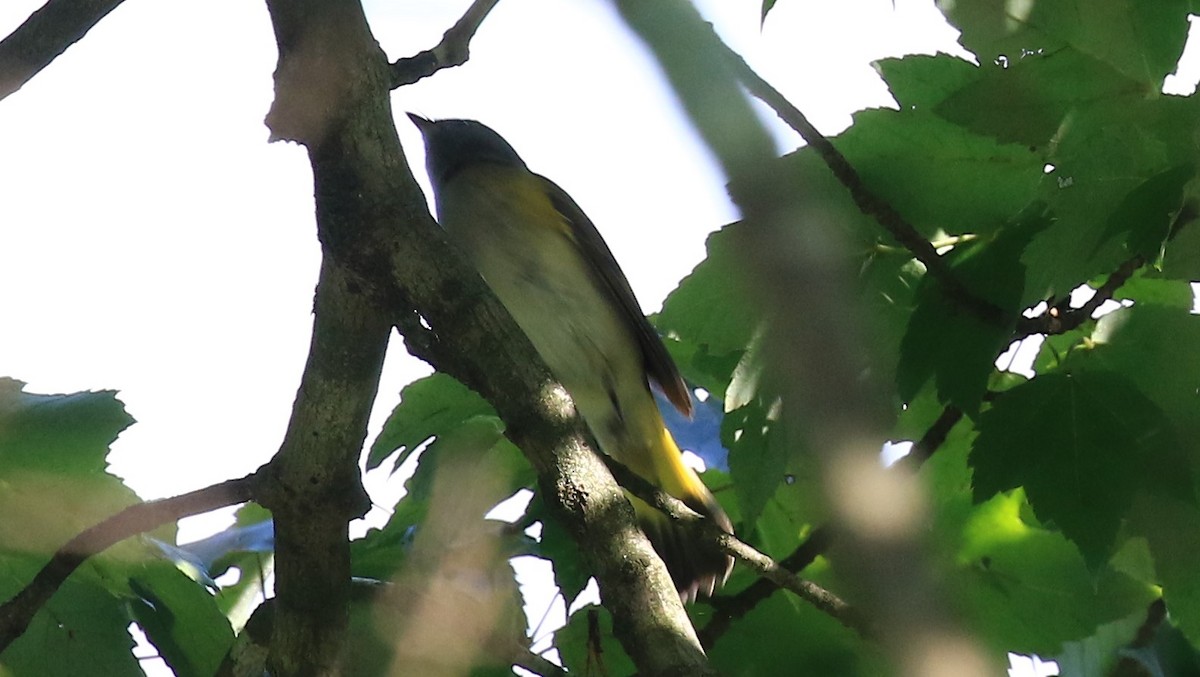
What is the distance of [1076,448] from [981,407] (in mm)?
197

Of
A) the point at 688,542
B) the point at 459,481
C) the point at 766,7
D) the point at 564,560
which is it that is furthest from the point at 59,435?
the point at 688,542

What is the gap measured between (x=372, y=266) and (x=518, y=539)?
80 cm

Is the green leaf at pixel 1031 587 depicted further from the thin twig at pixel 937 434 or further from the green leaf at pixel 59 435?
the green leaf at pixel 59 435

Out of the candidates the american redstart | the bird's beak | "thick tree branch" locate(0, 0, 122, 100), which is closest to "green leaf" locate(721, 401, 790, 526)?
"thick tree branch" locate(0, 0, 122, 100)

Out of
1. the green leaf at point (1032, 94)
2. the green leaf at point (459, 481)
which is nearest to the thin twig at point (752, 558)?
the green leaf at point (459, 481)

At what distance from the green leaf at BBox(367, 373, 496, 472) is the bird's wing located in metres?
0.75

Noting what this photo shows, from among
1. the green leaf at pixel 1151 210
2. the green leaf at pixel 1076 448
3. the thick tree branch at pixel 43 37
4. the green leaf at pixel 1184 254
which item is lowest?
the green leaf at pixel 1076 448

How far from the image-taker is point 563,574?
2068mm

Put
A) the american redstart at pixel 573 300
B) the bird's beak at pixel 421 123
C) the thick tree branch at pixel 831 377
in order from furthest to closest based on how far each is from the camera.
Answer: the bird's beak at pixel 421 123, the american redstart at pixel 573 300, the thick tree branch at pixel 831 377

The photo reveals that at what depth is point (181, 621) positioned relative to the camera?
1.71 meters

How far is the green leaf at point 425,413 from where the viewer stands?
7.36 ft

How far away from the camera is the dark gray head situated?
3895 millimetres

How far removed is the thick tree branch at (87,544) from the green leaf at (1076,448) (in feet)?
3.45

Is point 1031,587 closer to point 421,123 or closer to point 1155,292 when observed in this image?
point 1155,292
